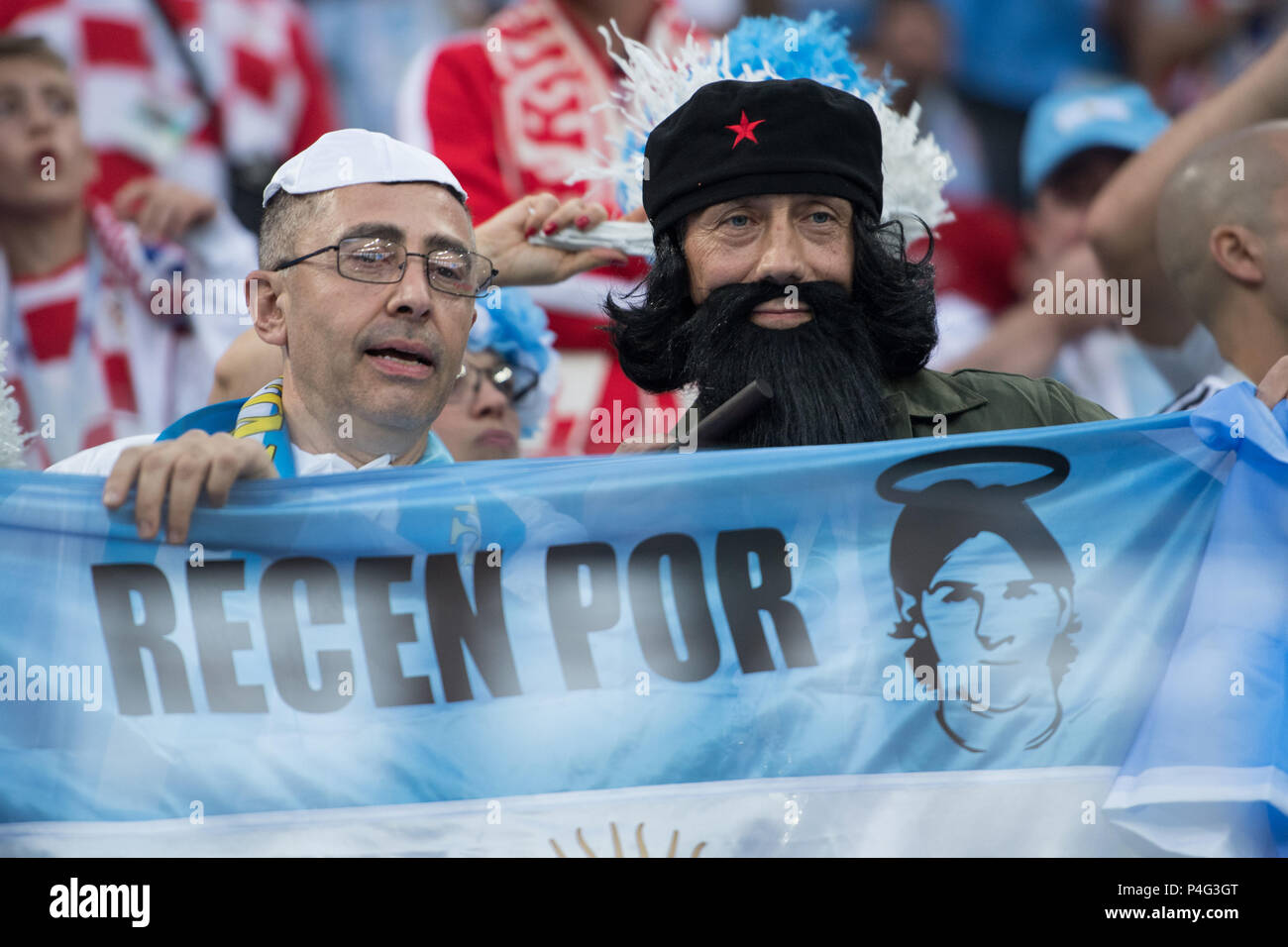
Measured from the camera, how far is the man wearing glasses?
296 cm

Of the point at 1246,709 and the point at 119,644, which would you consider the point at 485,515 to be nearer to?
the point at 119,644

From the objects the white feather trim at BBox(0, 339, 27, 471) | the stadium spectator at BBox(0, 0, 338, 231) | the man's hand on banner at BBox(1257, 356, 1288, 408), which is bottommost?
the man's hand on banner at BBox(1257, 356, 1288, 408)

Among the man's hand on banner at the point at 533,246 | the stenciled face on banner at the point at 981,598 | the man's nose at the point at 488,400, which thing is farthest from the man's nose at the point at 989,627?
the man's nose at the point at 488,400

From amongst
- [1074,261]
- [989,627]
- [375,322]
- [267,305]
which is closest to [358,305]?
[375,322]

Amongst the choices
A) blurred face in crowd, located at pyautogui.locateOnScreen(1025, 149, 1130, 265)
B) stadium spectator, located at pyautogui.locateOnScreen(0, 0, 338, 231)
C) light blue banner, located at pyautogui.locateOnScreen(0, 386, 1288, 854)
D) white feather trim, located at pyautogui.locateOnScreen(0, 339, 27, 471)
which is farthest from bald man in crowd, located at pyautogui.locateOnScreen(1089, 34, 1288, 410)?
stadium spectator, located at pyautogui.locateOnScreen(0, 0, 338, 231)

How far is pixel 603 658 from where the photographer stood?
2.75 meters

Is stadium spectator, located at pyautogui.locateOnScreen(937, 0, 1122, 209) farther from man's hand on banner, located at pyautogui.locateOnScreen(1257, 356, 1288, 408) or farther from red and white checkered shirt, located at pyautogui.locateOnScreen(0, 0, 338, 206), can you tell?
man's hand on banner, located at pyautogui.locateOnScreen(1257, 356, 1288, 408)

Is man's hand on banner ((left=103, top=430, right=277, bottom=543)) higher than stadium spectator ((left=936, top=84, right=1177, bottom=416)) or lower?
lower

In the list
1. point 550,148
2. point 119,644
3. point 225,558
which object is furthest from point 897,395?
point 550,148

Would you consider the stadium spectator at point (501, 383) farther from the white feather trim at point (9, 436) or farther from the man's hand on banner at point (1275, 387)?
the man's hand on banner at point (1275, 387)

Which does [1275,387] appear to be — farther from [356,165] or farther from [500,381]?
[500,381]

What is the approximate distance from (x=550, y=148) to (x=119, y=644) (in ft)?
8.12

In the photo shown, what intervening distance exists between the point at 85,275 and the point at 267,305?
2.29m

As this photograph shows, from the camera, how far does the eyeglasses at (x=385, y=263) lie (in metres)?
2.97
